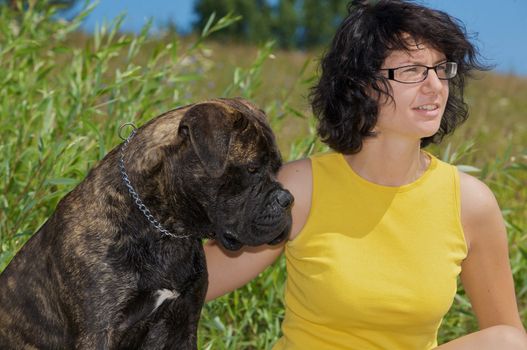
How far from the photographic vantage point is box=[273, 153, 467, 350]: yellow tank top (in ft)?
10.9

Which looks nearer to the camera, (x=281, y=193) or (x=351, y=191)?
(x=281, y=193)

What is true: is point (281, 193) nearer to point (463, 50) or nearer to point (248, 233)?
point (248, 233)

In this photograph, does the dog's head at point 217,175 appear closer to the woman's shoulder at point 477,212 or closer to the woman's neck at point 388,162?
the woman's neck at point 388,162

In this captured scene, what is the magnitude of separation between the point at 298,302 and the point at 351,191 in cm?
58

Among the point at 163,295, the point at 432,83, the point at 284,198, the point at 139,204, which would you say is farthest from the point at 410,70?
the point at 163,295

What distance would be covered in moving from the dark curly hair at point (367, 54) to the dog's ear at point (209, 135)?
2.78ft

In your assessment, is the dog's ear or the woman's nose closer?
the dog's ear

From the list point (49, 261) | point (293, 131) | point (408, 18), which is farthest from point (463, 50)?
point (293, 131)

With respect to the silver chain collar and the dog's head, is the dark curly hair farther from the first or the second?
the silver chain collar

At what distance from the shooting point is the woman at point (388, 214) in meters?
3.32

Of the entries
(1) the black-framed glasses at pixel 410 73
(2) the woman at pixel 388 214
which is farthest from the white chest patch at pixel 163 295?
(1) the black-framed glasses at pixel 410 73

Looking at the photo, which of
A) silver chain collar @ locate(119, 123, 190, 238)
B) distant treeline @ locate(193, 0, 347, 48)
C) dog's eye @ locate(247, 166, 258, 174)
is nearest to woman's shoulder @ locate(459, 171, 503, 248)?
dog's eye @ locate(247, 166, 258, 174)

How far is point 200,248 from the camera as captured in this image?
10.6 feet

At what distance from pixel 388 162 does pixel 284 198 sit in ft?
2.10
